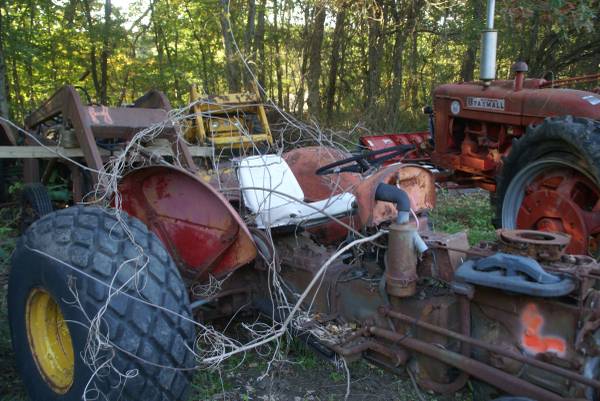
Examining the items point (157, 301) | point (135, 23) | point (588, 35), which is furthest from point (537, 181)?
point (135, 23)

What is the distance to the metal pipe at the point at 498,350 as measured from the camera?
155cm

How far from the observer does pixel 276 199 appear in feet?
8.84

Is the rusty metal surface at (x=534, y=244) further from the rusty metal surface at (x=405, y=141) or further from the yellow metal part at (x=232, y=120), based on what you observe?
the yellow metal part at (x=232, y=120)

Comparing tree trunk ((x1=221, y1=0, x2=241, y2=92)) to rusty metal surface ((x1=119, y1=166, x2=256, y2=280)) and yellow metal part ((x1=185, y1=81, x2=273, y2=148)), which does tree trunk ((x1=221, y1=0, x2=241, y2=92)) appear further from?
rusty metal surface ((x1=119, y1=166, x2=256, y2=280))

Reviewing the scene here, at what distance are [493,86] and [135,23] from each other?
1221 cm

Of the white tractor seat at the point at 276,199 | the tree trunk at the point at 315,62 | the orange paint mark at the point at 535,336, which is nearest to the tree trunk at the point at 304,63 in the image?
the tree trunk at the point at 315,62

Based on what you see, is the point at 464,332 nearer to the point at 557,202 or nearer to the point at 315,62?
the point at 557,202

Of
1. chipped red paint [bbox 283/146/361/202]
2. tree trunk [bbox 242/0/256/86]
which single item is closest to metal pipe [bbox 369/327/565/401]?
chipped red paint [bbox 283/146/361/202]

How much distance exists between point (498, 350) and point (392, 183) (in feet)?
2.90

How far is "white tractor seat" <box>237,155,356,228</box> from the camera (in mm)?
2584

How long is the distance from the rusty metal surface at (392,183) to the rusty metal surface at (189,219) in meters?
0.54

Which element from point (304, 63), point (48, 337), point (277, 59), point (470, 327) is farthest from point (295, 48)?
point (470, 327)

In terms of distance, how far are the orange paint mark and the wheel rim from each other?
179 cm

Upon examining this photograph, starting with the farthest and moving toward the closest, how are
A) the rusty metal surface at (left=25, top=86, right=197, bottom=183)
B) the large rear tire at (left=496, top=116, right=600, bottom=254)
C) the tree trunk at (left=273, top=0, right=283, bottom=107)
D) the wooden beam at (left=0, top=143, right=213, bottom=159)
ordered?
1. the tree trunk at (left=273, top=0, right=283, bottom=107)
2. the wooden beam at (left=0, top=143, right=213, bottom=159)
3. the large rear tire at (left=496, top=116, right=600, bottom=254)
4. the rusty metal surface at (left=25, top=86, right=197, bottom=183)
